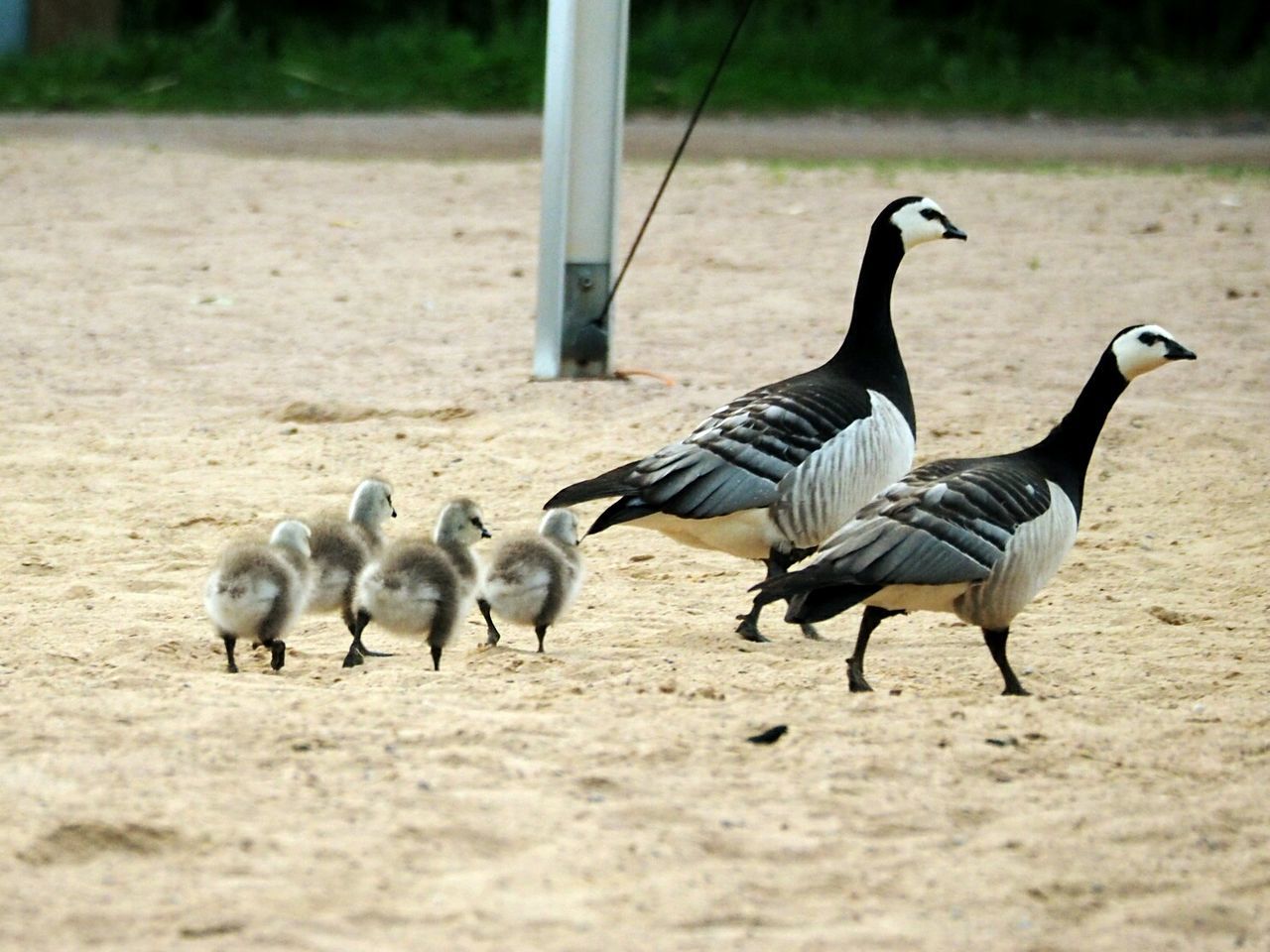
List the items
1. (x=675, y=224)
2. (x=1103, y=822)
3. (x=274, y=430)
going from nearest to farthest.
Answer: (x=1103, y=822), (x=274, y=430), (x=675, y=224)

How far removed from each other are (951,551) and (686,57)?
1739 cm

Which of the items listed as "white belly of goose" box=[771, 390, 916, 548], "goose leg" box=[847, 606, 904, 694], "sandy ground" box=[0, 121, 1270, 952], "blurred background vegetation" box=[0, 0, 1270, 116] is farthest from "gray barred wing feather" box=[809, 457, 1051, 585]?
"blurred background vegetation" box=[0, 0, 1270, 116]

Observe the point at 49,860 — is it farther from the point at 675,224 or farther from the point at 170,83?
the point at 170,83

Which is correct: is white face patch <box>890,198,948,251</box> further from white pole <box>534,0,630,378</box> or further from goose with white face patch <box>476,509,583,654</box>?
white pole <box>534,0,630,378</box>

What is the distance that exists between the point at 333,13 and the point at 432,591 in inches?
804

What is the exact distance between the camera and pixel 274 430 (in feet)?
27.7

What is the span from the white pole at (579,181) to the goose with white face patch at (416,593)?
3910 millimetres

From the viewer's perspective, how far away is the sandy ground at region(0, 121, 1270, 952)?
3703mm

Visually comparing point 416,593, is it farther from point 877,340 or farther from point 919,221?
point 919,221

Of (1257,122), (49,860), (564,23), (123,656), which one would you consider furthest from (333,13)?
(49,860)

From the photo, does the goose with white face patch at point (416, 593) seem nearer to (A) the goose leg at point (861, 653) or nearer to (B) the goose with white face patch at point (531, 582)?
(B) the goose with white face patch at point (531, 582)

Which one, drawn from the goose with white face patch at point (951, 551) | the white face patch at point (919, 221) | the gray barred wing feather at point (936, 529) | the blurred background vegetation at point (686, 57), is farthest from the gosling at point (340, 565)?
the blurred background vegetation at point (686, 57)

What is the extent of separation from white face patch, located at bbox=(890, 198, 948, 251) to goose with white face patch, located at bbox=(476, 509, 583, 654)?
2035mm

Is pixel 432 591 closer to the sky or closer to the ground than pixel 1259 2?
closer to the ground
